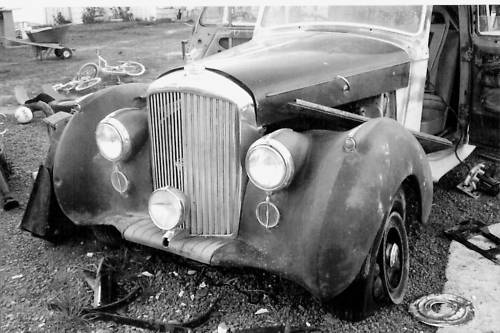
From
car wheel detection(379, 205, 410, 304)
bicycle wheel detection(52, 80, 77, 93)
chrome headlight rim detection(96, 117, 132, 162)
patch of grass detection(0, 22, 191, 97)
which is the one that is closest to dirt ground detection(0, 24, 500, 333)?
car wheel detection(379, 205, 410, 304)

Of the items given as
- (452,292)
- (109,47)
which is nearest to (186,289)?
(452,292)

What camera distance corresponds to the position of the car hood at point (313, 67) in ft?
9.91

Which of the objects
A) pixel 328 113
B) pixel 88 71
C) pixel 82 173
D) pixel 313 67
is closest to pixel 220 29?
pixel 313 67

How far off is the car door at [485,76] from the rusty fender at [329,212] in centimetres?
196

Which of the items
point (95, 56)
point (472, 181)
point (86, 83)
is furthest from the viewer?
point (95, 56)

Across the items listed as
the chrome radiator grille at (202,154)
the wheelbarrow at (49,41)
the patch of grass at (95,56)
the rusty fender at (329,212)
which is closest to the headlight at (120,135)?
the chrome radiator grille at (202,154)

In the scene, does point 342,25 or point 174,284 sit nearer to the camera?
point 174,284

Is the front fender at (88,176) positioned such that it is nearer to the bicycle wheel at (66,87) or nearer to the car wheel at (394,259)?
the car wheel at (394,259)

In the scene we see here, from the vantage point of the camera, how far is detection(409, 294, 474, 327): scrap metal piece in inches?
111

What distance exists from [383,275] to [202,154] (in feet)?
3.88

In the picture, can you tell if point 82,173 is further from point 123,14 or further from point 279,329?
point 123,14

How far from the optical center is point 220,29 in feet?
19.3

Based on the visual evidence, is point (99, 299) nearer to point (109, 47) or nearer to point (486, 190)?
point (486, 190)

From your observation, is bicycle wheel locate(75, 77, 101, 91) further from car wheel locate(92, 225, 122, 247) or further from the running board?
the running board
